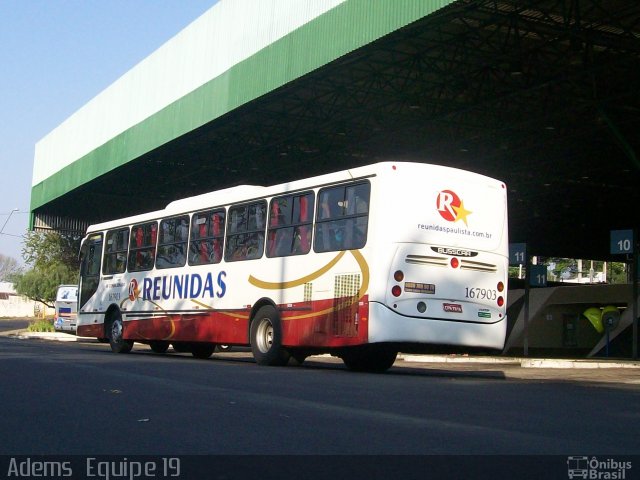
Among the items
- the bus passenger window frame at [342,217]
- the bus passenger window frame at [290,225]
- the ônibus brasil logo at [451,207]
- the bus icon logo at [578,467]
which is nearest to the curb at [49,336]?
the bus passenger window frame at [290,225]

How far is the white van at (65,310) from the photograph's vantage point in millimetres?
Result: 44750

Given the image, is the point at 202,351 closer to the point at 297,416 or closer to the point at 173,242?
the point at 173,242

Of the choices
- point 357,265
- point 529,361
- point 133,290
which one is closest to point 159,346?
point 133,290

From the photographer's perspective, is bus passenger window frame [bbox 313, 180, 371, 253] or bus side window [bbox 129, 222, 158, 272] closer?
bus passenger window frame [bbox 313, 180, 371, 253]

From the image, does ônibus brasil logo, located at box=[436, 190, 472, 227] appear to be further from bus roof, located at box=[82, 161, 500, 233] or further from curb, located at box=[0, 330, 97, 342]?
curb, located at box=[0, 330, 97, 342]

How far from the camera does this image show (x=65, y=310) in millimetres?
45250

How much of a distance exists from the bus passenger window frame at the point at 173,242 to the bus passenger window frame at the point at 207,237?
32 centimetres

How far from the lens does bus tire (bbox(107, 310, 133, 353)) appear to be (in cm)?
2284

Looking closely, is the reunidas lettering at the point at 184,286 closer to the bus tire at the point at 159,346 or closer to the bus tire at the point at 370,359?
the bus tire at the point at 159,346

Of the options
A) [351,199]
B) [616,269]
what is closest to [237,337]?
[351,199]

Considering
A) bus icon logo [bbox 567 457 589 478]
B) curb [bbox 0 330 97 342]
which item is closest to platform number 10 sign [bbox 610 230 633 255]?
bus icon logo [bbox 567 457 589 478]

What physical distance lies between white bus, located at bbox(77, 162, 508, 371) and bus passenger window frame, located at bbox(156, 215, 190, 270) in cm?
77

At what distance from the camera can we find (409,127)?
2917 cm

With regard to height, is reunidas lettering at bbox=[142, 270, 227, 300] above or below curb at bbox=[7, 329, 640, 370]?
above
